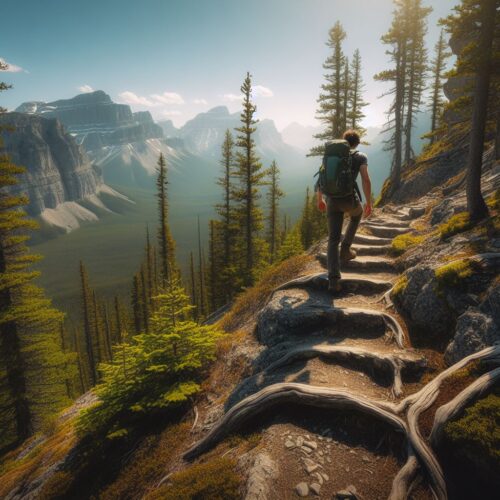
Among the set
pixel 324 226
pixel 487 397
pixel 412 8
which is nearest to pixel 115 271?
pixel 324 226

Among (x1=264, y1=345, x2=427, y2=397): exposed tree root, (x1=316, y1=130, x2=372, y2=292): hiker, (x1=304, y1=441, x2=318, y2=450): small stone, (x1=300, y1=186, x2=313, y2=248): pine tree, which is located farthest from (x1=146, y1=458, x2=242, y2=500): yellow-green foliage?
(x1=300, y1=186, x2=313, y2=248): pine tree

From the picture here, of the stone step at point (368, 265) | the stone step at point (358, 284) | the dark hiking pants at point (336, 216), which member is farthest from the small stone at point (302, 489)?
the stone step at point (368, 265)

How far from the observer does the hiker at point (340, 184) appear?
19.1 ft

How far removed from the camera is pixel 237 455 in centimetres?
377

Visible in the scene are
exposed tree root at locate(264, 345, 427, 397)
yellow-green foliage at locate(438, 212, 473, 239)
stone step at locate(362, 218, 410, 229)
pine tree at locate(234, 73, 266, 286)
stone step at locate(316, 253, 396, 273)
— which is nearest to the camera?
exposed tree root at locate(264, 345, 427, 397)

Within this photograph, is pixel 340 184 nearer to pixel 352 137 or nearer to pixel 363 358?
pixel 352 137

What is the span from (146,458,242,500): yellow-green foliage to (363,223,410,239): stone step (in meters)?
10.1

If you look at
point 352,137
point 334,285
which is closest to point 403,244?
point 334,285

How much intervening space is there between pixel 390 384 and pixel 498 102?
40.3ft

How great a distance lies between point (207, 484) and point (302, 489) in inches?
41.3

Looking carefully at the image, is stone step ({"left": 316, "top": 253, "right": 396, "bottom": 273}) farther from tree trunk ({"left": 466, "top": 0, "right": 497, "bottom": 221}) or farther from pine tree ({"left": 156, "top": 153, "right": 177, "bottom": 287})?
pine tree ({"left": 156, "top": 153, "right": 177, "bottom": 287})

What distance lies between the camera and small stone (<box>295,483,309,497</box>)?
299cm

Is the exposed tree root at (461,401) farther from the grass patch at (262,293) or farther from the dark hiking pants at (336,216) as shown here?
the grass patch at (262,293)

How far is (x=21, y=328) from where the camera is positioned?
54.0 ft
